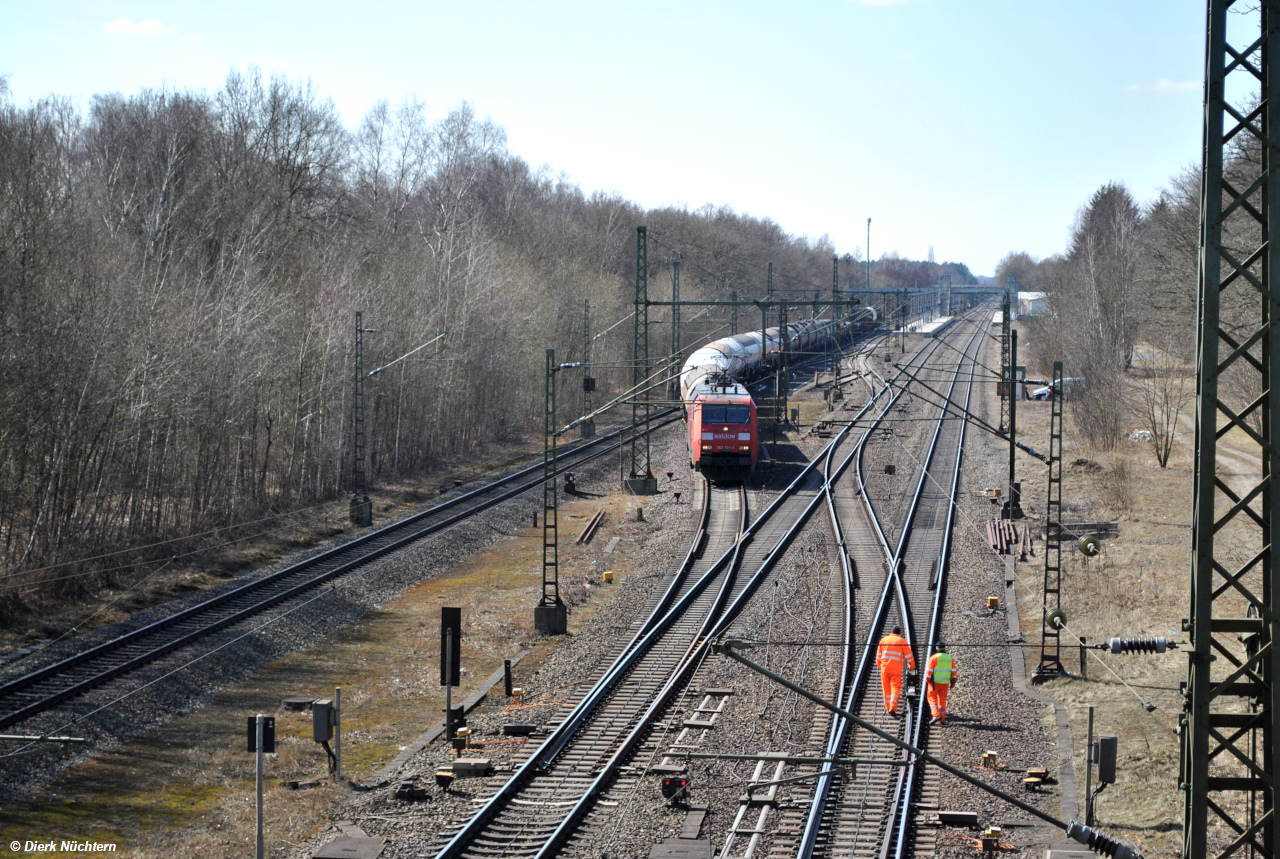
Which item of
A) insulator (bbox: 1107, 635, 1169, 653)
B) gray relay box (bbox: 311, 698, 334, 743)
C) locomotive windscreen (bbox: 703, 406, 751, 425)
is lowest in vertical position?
gray relay box (bbox: 311, 698, 334, 743)

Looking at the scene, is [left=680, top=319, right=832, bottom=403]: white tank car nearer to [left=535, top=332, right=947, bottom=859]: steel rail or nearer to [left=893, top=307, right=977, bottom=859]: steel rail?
[left=893, top=307, right=977, bottom=859]: steel rail

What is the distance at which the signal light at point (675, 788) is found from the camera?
11.5 metres

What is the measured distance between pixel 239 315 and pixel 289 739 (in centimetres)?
1414

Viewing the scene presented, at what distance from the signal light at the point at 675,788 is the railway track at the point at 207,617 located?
8072mm

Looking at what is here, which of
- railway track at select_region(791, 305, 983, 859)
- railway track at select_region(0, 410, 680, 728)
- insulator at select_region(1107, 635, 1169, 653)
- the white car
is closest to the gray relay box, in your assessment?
railway track at select_region(0, 410, 680, 728)

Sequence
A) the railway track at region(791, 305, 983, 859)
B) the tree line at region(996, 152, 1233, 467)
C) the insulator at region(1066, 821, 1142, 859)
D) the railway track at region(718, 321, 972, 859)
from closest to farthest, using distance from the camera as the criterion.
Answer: the insulator at region(1066, 821, 1142, 859)
the railway track at region(718, 321, 972, 859)
the railway track at region(791, 305, 983, 859)
the tree line at region(996, 152, 1233, 467)

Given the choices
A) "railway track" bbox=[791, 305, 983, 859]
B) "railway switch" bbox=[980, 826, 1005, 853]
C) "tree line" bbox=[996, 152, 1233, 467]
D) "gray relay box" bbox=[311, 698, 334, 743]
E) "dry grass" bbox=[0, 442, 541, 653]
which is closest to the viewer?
"railway switch" bbox=[980, 826, 1005, 853]

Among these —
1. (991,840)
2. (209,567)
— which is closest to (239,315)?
(209,567)

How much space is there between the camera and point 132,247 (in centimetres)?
2759

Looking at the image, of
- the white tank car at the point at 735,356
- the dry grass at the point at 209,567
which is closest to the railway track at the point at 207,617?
the dry grass at the point at 209,567

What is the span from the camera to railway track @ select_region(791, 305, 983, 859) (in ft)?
36.1

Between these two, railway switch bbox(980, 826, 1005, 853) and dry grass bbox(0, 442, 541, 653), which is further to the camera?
dry grass bbox(0, 442, 541, 653)

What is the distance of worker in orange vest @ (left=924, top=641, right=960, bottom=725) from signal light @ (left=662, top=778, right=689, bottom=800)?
3966 mm

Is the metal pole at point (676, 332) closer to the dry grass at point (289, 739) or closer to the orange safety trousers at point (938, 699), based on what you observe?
the dry grass at point (289, 739)
